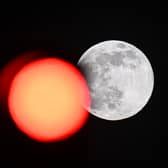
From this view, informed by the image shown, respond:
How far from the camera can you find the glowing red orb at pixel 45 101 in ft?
7.40

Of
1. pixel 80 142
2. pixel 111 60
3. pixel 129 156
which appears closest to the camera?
pixel 111 60

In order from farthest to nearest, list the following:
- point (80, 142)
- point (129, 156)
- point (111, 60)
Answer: point (80, 142), point (129, 156), point (111, 60)

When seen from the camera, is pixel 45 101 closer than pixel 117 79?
No

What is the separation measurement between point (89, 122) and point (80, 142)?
254 mm

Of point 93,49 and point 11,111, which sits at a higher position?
point 93,49

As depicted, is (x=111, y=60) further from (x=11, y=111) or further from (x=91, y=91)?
(x=11, y=111)

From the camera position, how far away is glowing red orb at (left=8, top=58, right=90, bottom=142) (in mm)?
2256

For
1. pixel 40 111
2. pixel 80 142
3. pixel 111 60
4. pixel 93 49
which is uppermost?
pixel 93 49

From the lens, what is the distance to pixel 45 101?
233cm

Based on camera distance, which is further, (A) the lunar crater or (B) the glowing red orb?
(B) the glowing red orb

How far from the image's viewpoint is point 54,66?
229 cm

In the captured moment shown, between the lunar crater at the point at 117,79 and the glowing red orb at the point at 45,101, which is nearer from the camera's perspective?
the lunar crater at the point at 117,79

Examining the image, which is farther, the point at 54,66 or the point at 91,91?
the point at 54,66

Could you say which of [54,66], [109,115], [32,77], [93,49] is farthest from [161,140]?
[32,77]
